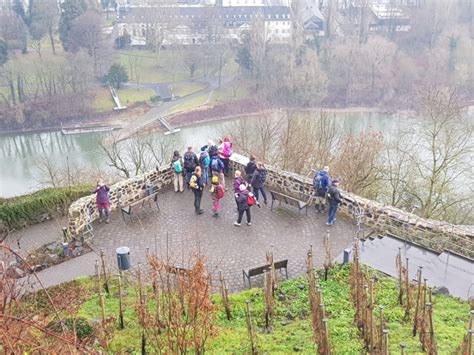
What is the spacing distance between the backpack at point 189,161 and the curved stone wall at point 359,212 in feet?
4.00

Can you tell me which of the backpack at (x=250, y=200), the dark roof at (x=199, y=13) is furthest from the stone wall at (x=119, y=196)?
the dark roof at (x=199, y=13)

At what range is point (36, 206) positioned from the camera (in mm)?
14375

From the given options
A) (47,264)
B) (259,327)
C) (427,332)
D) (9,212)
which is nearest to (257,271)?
(259,327)

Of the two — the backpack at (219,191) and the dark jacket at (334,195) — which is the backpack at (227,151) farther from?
the dark jacket at (334,195)

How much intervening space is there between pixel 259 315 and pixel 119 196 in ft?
22.1

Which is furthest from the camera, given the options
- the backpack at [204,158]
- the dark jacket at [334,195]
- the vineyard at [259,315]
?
the backpack at [204,158]

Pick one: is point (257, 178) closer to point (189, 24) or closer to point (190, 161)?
point (190, 161)

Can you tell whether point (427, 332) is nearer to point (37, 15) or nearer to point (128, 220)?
point (128, 220)

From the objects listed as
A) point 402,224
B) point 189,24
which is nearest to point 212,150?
point 402,224

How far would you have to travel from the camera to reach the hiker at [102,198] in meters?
13.1

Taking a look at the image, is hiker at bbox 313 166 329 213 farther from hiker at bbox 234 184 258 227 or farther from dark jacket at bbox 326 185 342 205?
hiker at bbox 234 184 258 227

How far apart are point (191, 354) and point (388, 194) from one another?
1753cm

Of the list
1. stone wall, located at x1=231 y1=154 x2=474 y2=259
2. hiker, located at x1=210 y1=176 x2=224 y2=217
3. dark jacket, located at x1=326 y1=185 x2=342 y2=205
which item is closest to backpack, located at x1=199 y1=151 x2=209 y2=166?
hiker, located at x1=210 y1=176 x2=224 y2=217

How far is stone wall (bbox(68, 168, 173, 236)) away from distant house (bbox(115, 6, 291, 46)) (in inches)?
2178
